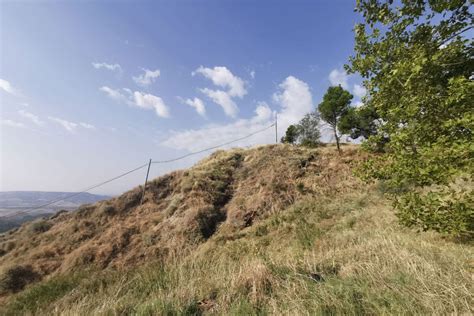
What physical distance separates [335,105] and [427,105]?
20.7 m

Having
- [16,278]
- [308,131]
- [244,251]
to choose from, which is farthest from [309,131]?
[16,278]

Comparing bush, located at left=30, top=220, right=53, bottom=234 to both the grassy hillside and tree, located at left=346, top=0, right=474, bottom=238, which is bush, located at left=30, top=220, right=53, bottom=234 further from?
tree, located at left=346, top=0, right=474, bottom=238

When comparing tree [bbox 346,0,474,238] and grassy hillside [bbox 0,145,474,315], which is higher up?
tree [bbox 346,0,474,238]

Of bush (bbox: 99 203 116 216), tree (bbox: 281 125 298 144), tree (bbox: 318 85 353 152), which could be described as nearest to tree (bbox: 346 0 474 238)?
tree (bbox: 318 85 353 152)

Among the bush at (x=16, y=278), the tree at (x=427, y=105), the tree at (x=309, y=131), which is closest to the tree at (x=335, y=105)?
the tree at (x=309, y=131)

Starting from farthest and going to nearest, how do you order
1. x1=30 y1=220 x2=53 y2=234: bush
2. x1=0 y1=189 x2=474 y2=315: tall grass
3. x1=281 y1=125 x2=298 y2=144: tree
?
x1=281 y1=125 x2=298 y2=144: tree
x1=30 y1=220 x2=53 y2=234: bush
x1=0 y1=189 x2=474 y2=315: tall grass

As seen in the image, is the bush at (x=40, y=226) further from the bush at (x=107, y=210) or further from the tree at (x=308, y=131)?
the tree at (x=308, y=131)

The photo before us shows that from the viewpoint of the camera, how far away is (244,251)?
9.26 meters

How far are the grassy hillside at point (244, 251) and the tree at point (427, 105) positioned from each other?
99 cm

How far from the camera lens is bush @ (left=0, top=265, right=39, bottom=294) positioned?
13117 mm

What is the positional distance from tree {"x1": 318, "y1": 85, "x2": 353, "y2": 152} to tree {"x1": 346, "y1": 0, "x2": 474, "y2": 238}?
18.8m

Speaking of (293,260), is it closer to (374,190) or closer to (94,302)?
(94,302)

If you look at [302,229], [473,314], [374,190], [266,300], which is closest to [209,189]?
[302,229]

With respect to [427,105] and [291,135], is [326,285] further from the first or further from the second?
[291,135]
